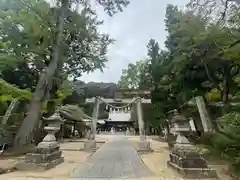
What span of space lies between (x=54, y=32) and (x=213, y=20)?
8.05 meters

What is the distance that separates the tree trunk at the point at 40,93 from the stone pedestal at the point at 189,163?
24.1 ft

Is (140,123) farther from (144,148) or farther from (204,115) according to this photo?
(204,115)

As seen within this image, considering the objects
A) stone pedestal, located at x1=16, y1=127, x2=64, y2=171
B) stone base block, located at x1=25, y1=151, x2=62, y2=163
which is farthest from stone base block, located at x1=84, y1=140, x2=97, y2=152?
stone base block, located at x1=25, y1=151, x2=62, y2=163

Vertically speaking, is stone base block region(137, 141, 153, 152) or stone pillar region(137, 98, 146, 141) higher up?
stone pillar region(137, 98, 146, 141)

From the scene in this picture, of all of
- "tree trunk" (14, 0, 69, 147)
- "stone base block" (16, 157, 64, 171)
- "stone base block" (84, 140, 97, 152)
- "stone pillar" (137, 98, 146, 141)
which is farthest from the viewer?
"stone pillar" (137, 98, 146, 141)

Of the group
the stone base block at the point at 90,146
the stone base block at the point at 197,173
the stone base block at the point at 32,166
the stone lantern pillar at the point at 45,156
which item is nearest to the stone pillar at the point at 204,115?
the stone base block at the point at 90,146

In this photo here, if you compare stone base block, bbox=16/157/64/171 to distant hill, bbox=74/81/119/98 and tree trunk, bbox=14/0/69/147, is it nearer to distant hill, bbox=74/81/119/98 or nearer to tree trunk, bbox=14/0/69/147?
tree trunk, bbox=14/0/69/147

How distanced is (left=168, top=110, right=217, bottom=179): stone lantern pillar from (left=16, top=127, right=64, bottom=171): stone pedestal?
3.89 meters

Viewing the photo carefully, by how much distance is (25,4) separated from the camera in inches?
480

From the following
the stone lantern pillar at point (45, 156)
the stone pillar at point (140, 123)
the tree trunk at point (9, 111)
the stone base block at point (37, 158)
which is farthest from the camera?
the stone pillar at point (140, 123)

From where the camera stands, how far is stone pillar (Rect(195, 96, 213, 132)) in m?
12.4

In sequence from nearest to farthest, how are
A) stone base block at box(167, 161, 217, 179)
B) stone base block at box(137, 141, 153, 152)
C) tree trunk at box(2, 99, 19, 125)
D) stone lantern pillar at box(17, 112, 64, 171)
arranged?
stone base block at box(167, 161, 217, 179) → stone lantern pillar at box(17, 112, 64, 171) → tree trunk at box(2, 99, 19, 125) → stone base block at box(137, 141, 153, 152)

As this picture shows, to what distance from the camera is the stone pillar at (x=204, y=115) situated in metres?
12.4

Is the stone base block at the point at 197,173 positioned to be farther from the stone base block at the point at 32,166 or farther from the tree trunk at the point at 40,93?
the tree trunk at the point at 40,93
